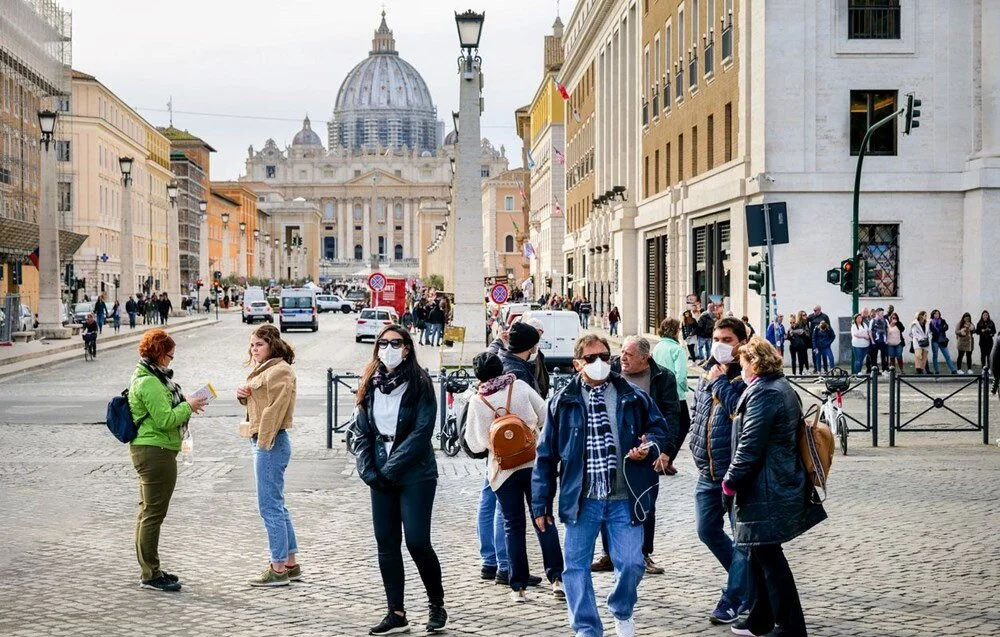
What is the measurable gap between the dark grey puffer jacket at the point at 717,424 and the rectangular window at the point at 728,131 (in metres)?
25.3

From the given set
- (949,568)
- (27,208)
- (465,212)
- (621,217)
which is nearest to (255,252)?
(27,208)

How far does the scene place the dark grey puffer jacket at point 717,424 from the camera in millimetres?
Result: 7477

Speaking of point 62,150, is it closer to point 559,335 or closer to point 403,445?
point 559,335

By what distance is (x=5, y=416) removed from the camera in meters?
19.9

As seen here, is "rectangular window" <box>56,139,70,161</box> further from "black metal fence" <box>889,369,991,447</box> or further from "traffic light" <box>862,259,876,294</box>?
"black metal fence" <box>889,369,991,447</box>

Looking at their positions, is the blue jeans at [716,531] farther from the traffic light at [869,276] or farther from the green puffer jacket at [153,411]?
the traffic light at [869,276]

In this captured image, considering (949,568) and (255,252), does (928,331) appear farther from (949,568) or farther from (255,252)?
(255,252)

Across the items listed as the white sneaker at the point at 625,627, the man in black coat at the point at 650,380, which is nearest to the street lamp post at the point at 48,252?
the man in black coat at the point at 650,380

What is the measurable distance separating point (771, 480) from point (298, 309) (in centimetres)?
4978

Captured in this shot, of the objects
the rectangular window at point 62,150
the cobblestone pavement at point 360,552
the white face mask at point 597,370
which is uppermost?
the rectangular window at point 62,150

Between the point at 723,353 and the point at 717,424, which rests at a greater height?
the point at 723,353

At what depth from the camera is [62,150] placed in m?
74.5

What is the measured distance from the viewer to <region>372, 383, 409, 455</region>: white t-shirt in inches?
291

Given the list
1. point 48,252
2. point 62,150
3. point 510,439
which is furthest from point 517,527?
point 62,150
